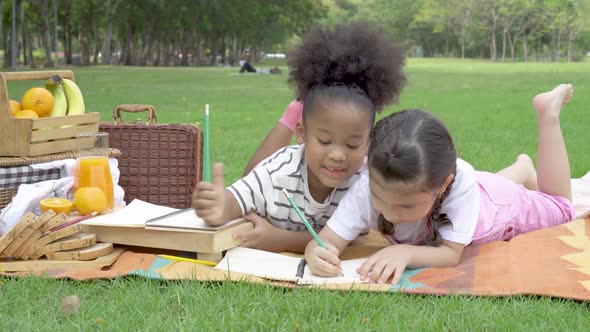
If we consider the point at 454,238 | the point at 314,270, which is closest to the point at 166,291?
the point at 314,270

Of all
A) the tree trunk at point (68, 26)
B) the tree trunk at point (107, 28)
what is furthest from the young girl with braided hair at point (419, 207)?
the tree trunk at point (68, 26)

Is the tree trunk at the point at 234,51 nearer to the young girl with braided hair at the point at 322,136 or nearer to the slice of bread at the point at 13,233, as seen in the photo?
the young girl with braided hair at the point at 322,136

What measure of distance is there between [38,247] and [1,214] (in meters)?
0.56

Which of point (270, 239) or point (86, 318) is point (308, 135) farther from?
point (86, 318)

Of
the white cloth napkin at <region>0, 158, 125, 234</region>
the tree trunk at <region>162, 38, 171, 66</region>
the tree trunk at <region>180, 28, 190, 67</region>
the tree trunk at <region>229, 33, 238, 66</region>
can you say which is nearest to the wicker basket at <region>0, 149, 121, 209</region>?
the white cloth napkin at <region>0, 158, 125, 234</region>

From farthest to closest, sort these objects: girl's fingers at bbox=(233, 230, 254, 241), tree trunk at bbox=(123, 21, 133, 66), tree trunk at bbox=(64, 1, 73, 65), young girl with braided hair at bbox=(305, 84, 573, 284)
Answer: tree trunk at bbox=(123, 21, 133, 66) < tree trunk at bbox=(64, 1, 73, 65) < girl's fingers at bbox=(233, 230, 254, 241) < young girl with braided hair at bbox=(305, 84, 573, 284)

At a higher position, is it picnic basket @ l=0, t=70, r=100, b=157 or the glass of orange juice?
picnic basket @ l=0, t=70, r=100, b=157

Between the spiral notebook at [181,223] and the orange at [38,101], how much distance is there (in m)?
1.07

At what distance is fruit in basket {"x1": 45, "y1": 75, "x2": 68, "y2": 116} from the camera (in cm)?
416

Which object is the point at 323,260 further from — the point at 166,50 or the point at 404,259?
the point at 166,50

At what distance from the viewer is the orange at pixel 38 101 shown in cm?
401

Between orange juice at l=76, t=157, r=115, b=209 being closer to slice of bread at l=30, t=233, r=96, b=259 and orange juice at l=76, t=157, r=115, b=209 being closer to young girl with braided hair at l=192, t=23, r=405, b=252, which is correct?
slice of bread at l=30, t=233, r=96, b=259

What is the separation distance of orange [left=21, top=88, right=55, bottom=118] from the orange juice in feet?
1.39

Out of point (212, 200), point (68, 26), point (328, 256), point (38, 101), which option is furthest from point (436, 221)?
point (68, 26)
